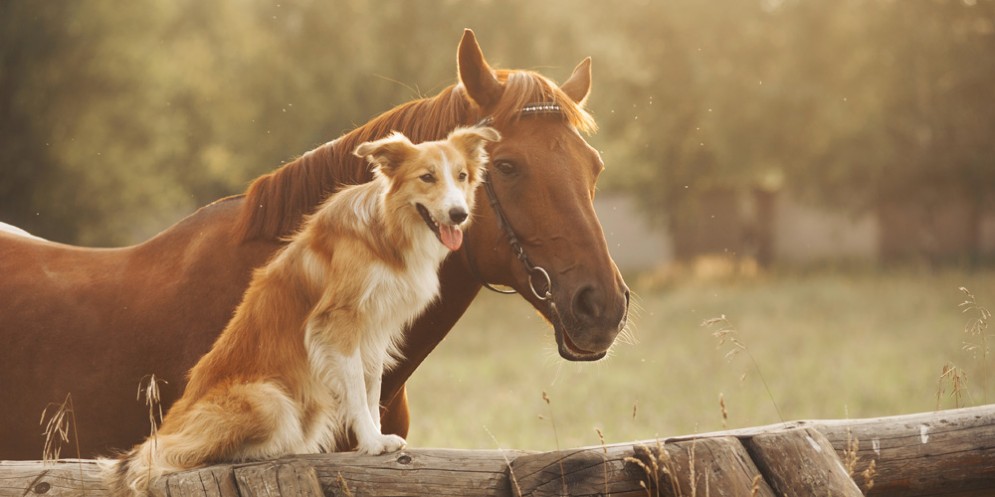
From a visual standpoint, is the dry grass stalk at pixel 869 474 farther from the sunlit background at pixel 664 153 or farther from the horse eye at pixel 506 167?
the sunlit background at pixel 664 153

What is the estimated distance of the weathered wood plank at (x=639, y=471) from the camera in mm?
3604

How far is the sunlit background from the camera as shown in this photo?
15836 mm

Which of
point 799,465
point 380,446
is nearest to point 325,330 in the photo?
point 380,446

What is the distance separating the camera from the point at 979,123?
88.6 feet

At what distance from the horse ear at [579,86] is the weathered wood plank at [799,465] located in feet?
6.54

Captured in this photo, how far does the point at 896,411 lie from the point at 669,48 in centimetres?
2146

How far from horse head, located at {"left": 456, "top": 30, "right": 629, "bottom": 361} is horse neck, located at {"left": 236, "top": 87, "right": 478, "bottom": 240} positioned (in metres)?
0.14

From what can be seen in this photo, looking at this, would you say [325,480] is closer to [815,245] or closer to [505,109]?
[505,109]

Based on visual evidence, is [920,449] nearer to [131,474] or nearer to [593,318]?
[593,318]

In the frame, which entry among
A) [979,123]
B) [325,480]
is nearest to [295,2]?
[979,123]

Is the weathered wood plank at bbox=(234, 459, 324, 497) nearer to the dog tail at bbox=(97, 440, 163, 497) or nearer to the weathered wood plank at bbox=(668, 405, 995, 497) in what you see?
the dog tail at bbox=(97, 440, 163, 497)

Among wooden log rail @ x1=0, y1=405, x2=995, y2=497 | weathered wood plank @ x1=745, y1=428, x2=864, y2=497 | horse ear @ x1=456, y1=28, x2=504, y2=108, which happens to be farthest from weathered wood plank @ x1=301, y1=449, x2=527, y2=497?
horse ear @ x1=456, y1=28, x2=504, y2=108

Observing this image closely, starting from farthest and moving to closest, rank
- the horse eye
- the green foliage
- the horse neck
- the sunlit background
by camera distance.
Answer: the green foliage → the sunlit background → the horse neck → the horse eye

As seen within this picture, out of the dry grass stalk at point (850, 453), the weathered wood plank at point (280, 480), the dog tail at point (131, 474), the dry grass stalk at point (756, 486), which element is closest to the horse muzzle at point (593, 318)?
the dry grass stalk at point (756, 486)
